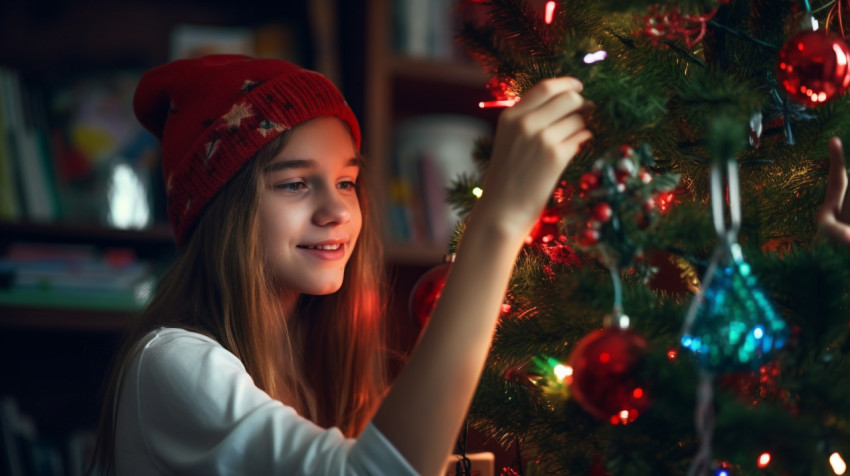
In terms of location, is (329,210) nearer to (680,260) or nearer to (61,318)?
(680,260)

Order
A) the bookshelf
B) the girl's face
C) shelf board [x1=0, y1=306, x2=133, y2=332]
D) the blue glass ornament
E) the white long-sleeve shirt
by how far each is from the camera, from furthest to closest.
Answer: the bookshelf < shelf board [x1=0, y1=306, x2=133, y2=332] < the girl's face < the white long-sleeve shirt < the blue glass ornament

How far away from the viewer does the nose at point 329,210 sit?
34.2 inches

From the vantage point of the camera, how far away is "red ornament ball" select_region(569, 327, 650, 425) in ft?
1.51

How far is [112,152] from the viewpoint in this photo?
1.57 m

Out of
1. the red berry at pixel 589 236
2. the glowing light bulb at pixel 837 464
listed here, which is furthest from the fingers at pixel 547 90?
the glowing light bulb at pixel 837 464

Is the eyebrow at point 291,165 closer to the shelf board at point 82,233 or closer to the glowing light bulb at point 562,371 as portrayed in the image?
the glowing light bulb at point 562,371

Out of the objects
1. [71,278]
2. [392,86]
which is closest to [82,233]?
[71,278]

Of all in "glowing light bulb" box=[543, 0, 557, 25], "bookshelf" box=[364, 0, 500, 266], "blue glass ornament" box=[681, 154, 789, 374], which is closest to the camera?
"blue glass ornament" box=[681, 154, 789, 374]

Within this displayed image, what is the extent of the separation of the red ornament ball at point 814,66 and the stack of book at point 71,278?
4.17 ft

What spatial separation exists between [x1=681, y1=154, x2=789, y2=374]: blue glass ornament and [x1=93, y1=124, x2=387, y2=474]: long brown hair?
537 millimetres

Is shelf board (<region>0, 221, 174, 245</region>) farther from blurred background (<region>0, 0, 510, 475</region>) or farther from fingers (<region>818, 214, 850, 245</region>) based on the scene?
fingers (<region>818, 214, 850, 245</region>)

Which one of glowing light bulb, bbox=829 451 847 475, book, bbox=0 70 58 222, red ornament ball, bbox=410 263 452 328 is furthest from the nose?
book, bbox=0 70 58 222

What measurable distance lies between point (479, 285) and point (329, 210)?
364mm

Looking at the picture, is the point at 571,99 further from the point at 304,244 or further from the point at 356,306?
the point at 356,306
